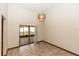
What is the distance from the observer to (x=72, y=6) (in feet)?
12.7

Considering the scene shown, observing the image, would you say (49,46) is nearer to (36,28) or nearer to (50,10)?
(36,28)

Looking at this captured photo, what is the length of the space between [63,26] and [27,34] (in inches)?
57.5

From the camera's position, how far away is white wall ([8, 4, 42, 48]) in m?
3.73

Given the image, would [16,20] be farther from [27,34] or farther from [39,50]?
[39,50]

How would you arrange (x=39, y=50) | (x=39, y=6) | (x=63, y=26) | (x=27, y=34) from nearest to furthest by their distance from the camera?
1. (x=27, y=34)
2. (x=39, y=6)
3. (x=39, y=50)
4. (x=63, y=26)

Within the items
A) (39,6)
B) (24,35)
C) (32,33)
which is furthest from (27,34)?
(39,6)

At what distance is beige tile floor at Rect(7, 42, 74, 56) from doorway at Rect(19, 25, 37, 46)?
0.65 feet

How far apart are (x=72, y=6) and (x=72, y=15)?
0.31 metres

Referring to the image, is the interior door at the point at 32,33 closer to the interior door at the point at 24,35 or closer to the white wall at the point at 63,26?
the interior door at the point at 24,35

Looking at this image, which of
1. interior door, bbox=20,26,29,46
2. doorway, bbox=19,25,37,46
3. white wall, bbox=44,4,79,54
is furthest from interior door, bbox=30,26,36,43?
white wall, bbox=44,4,79,54

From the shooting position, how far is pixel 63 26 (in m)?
4.27

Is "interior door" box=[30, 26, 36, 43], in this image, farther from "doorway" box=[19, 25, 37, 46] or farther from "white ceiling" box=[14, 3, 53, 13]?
"white ceiling" box=[14, 3, 53, 13]

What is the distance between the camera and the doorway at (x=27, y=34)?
3.70m

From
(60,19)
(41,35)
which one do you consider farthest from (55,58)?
(60,19)
